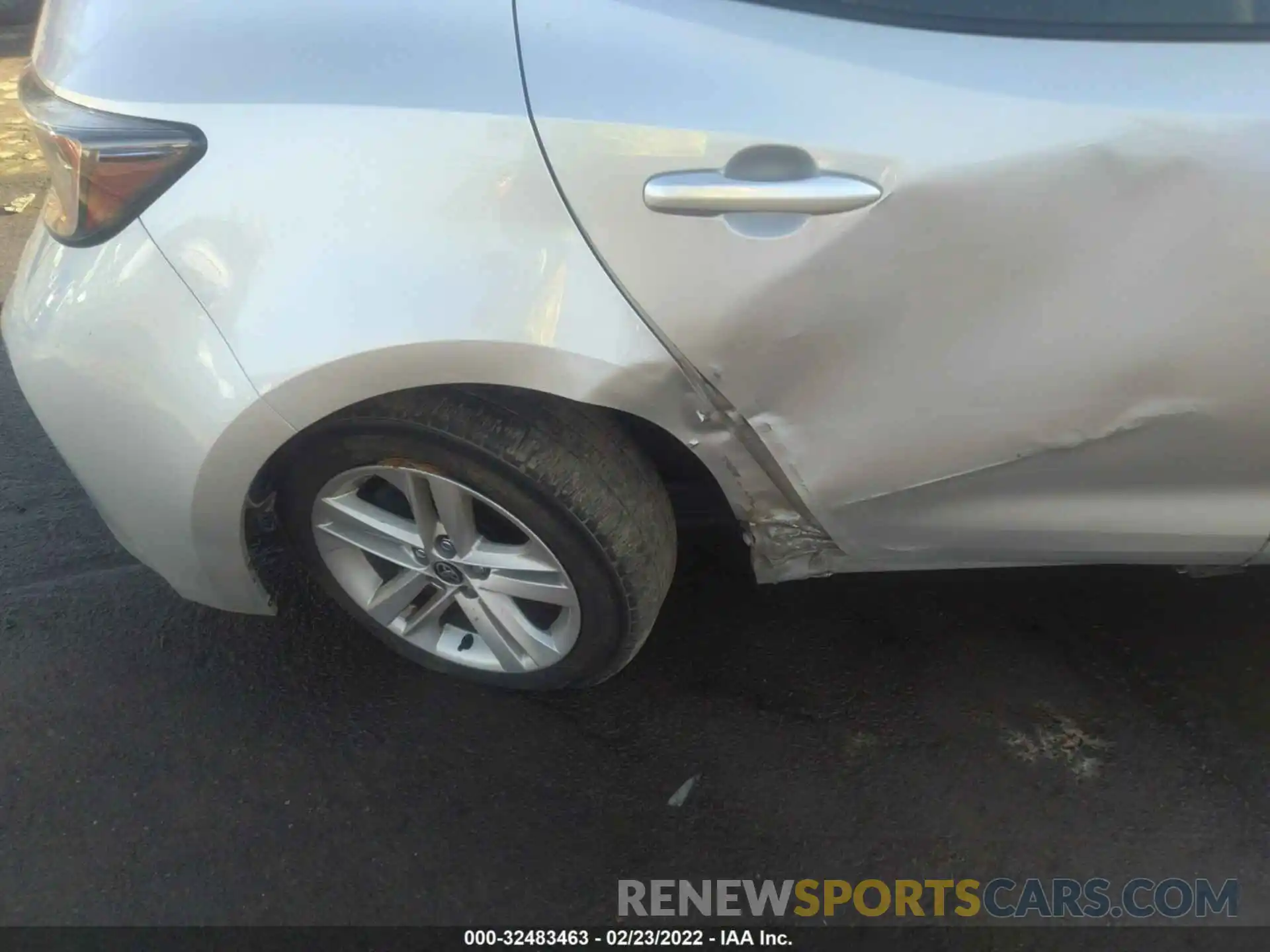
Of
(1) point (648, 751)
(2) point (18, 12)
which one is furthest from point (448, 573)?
(2) point (18, 12)

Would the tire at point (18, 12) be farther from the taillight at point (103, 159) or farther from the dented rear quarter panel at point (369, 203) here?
the dented rear quarter panel at point (369, 203)

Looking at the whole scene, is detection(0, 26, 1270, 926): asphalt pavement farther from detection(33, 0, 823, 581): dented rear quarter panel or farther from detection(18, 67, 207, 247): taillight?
detection(18, 67, 207, 247): taillight

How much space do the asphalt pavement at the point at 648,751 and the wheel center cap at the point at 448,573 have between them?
343mm

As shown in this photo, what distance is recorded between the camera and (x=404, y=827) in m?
1.79

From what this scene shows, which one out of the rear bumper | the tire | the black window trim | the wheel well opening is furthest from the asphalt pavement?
the tire

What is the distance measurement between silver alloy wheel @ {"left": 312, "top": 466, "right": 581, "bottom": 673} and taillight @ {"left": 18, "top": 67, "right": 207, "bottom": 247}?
531mm

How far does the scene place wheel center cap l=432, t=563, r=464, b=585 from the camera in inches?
69.2

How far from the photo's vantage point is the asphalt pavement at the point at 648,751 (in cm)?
172

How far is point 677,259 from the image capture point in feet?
4.26

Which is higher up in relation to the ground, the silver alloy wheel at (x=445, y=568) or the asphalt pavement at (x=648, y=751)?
the silver alloy wheel at (x=445, y=568)

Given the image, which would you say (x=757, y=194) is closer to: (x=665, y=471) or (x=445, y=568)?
(x=665, y=471)

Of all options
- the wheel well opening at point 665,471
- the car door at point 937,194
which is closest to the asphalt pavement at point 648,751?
the wheel well opening at point 665,471

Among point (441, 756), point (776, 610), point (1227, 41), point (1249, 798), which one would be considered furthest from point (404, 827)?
point (1227, 41)

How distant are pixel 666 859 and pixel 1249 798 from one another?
111 cm
